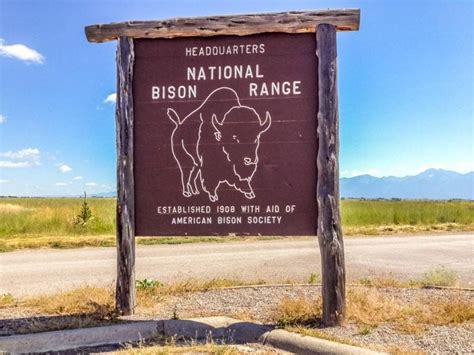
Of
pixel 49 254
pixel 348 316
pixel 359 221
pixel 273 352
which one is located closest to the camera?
pixel 273 352

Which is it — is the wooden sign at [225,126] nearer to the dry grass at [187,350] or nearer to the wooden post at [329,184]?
the wooden post at [329,184]

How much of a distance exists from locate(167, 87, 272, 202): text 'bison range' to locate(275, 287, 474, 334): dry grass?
1.37m

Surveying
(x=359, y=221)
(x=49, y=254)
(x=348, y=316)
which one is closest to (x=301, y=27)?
(x=348, y=316)

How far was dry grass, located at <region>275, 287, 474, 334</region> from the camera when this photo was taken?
5.54 metres

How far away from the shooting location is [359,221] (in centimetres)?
2683

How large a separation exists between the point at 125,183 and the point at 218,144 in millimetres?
1155

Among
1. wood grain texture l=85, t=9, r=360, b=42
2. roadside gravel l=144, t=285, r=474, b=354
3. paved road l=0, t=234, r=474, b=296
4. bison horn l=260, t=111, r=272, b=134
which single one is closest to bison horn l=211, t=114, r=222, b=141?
bison horn l=260, t=111, r=272, b=134

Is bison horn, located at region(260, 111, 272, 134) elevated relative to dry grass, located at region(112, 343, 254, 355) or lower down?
elevated

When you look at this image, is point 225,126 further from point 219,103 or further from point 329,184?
point 329,184

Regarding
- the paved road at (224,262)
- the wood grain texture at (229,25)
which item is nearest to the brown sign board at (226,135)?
the wood grain texture at (229,25)

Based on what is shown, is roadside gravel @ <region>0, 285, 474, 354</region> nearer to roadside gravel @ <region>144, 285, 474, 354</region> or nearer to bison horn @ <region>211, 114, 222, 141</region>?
roadside gravel @ <region>144, 285, 474, 354</region>

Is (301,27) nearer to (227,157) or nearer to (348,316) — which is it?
(227,157)

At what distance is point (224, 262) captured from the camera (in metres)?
11.3

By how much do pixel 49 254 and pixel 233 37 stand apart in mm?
8803
